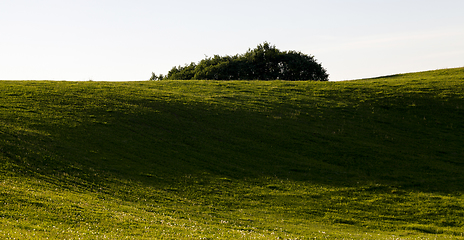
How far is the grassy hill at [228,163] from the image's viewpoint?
17.3 m

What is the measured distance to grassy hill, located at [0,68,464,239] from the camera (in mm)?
17344

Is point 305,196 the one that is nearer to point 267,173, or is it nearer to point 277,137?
point 267,173

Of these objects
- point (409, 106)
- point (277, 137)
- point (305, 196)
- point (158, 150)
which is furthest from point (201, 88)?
point (305, 196)

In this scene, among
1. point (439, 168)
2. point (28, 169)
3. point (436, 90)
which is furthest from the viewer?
point (436, 90)

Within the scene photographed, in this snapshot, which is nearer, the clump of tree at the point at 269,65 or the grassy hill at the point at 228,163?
the grassy hill at the point at 228,163

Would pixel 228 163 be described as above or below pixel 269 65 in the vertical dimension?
below

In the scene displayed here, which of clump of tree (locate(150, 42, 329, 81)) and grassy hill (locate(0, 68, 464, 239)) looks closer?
grassy hill (locate(0, 68, 464, 239))

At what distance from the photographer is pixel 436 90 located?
156ft

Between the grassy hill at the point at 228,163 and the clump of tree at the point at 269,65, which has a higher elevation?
the clump of tree at the point at 269,65

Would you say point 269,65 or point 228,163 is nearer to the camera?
point 228,163

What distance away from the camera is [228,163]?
29.0 metres

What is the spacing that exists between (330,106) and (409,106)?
8810 mm

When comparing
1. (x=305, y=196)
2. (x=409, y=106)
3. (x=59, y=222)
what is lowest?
(x=305, y=196)

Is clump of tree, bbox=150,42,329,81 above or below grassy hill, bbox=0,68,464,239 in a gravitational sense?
above
